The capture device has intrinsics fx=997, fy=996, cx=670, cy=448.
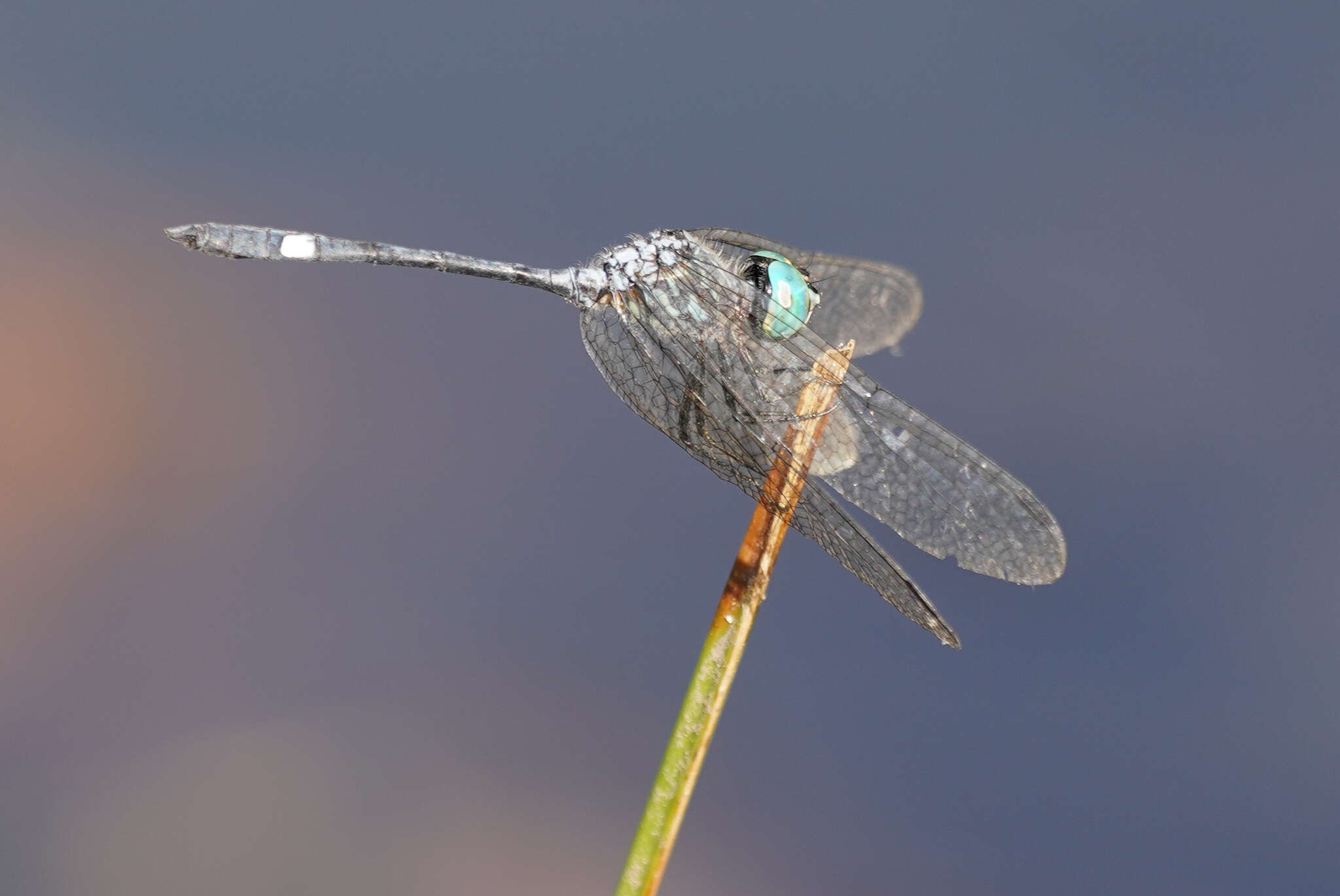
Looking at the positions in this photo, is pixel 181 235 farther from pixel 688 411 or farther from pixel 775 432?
pixel 775 432

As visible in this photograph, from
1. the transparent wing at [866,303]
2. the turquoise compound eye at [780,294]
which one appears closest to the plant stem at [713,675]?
the turquoise compound eye at [780,294]

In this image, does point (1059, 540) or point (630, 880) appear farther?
point (1059, 540)

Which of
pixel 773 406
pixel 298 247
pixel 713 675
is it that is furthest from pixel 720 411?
pixel 298 247

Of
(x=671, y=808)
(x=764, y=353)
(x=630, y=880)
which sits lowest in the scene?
(x=630, y=880)

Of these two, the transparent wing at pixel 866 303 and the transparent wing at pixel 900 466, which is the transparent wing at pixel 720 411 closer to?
the transparent wing at pixel 900 466

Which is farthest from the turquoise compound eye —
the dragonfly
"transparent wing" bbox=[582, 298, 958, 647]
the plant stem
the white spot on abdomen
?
the white spot on abdomen

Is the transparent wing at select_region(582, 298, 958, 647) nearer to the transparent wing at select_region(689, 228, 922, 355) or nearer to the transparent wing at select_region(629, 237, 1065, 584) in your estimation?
the transparent wing at select_region(629, 237, 1065, 584)

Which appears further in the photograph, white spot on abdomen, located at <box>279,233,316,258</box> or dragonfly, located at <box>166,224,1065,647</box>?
white spot on abdomen, located at <box>279,233,316,258</box>

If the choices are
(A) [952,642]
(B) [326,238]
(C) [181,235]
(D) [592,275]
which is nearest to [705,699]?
(A) [952,642]
